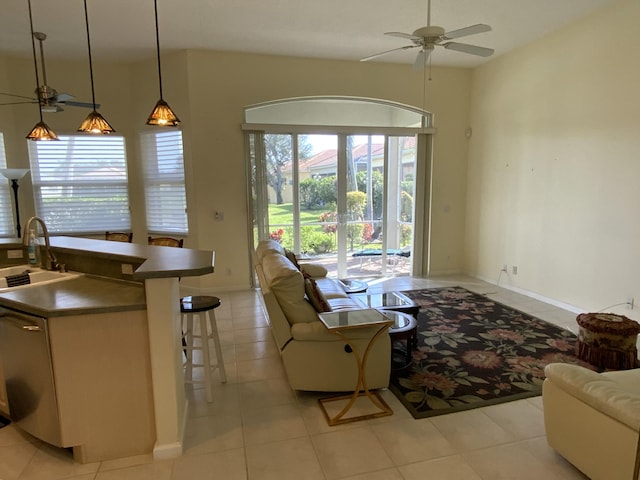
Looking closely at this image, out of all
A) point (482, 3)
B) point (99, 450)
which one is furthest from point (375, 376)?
point (482, 3)

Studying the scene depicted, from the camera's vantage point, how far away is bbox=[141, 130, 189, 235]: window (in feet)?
18.5

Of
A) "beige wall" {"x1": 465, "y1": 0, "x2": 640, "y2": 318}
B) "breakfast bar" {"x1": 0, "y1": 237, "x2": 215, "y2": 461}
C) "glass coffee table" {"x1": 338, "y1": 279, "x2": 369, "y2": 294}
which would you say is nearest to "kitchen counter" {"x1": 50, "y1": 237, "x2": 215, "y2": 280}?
"breakfast bar" {"x1": 0, "y1": 237, "x2": 215, "y2": 461}

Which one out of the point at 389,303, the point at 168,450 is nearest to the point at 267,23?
the point at 389,303

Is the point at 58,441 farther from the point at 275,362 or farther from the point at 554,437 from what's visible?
the point at 554,437

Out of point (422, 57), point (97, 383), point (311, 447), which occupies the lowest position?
point (311, 447)

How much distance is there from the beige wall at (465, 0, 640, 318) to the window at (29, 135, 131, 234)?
563cm

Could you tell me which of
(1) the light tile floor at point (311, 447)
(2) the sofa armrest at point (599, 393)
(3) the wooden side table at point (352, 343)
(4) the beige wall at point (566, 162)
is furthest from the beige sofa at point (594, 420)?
(4) the beige wall at point (566, 162)

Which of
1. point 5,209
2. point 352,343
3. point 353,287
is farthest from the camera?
point 5,209

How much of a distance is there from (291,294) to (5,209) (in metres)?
5.12

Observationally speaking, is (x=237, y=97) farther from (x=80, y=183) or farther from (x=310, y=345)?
(x=310, y=345)

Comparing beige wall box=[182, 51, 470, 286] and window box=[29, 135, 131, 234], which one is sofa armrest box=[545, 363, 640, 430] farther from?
window box=[29, 135, 131, 234]

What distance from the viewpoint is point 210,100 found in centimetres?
537

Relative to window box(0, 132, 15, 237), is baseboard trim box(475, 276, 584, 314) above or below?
below

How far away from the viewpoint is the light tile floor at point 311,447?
2.13 meters
